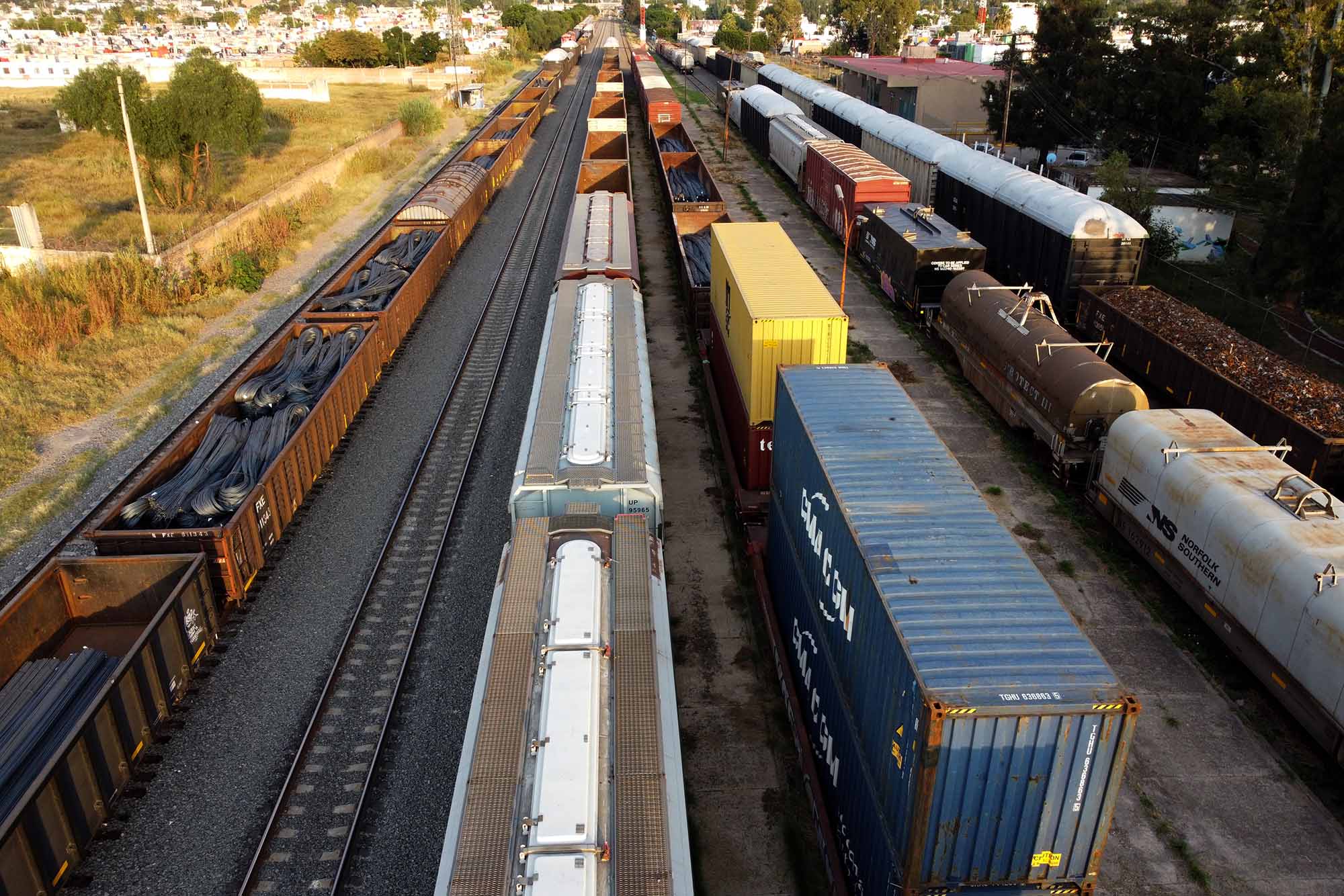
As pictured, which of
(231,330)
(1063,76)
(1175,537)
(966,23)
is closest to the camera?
(1175,537)

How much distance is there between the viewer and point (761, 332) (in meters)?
17.3

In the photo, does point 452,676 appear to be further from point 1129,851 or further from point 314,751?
point 1129,851

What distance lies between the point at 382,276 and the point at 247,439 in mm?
11324

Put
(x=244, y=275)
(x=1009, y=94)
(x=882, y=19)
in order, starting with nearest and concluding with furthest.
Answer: (x=244, y=275), (x=1009, y=94), (x=882, y=19)

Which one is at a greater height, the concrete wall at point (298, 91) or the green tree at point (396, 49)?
the green tree at point (396, 49)

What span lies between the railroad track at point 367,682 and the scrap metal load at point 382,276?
11.5 ft

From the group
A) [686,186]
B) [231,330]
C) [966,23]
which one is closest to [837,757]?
[231,330]

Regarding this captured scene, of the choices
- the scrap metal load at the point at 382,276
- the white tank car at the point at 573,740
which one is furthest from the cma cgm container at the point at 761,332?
the scrap metal load at the point at 382,276

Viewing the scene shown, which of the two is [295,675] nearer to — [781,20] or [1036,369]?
[1036,369]

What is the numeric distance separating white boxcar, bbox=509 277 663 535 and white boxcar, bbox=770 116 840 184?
28.3m

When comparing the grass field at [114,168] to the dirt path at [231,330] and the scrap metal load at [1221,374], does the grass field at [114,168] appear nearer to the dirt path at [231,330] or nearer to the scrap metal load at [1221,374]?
the dirt path at [231,330]

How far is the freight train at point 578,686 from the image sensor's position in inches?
329

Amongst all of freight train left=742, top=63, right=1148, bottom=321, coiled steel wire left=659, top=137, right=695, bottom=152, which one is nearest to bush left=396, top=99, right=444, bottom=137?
coiled steel wire left=659, top=137, right=695, bottom=152

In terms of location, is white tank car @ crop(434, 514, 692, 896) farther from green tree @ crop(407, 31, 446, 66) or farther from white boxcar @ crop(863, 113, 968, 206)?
green tree @ crop(407, 31, 446, 66)
